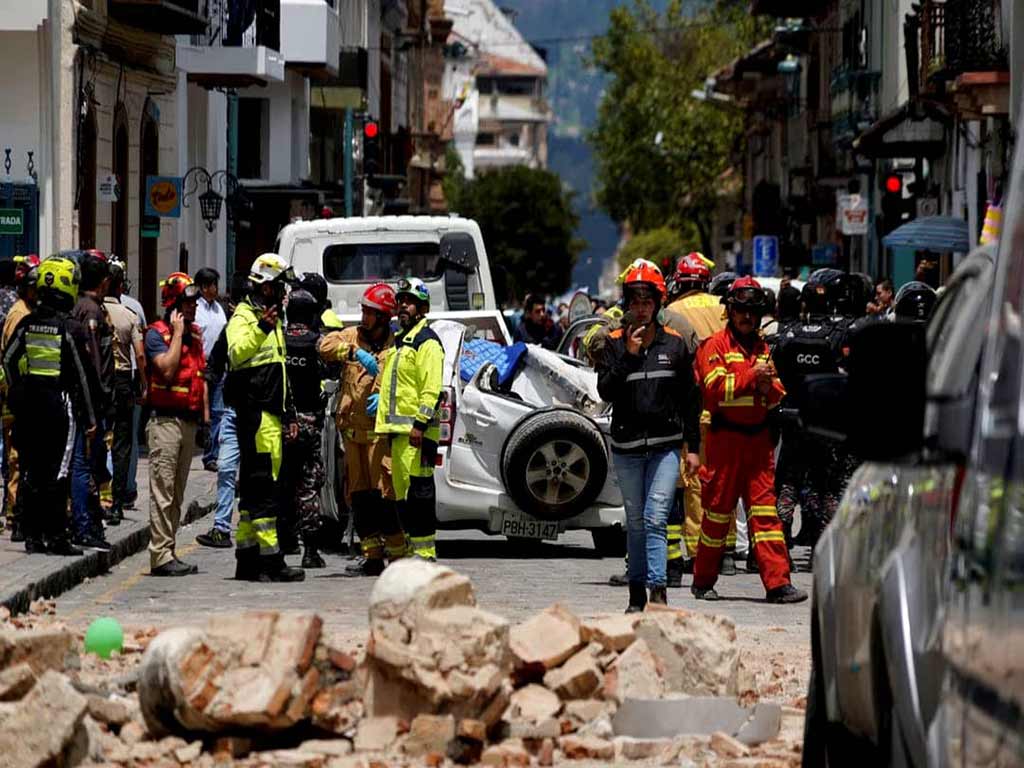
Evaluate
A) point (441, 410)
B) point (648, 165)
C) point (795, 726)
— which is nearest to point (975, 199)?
point (441, 410)

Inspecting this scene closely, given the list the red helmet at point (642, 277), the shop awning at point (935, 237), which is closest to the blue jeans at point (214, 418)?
the red helmet at point (642, 277)

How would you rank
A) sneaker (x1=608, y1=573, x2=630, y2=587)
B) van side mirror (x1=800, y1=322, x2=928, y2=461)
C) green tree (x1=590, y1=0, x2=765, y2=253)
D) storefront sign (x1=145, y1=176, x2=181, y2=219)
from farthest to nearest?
green tree (x1=590, y1=0, x2=765, y2=253)
storefront sign (x1=145, y1=176, x2=181, y2=219)
sneaker (x1=608, y1=573, x2=630, y2=587)
van side mirror (x1=800, y1=322, x2=928, y2=461)

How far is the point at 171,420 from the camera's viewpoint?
15.7 m

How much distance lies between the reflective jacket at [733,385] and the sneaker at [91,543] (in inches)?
171

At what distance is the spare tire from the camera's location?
16281 millimetres

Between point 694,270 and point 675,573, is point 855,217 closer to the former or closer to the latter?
point 694,270

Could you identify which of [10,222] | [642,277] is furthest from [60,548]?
[10,222]

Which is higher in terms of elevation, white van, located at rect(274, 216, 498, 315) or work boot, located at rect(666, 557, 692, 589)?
white van, located at rect(274, 216, 498, 315)

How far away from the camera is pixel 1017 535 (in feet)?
13.6

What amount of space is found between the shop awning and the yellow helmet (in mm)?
19495

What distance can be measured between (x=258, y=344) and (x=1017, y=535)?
436 inches

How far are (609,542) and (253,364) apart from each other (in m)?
3.65

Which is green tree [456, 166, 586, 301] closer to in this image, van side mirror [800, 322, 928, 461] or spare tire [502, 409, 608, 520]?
spare tire [502, 409, 608, 520]

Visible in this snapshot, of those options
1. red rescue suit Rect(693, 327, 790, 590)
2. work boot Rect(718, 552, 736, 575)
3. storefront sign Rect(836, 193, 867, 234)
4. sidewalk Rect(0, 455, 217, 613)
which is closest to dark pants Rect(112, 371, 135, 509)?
sidewalk Rect(0, 455, 217, 613)
